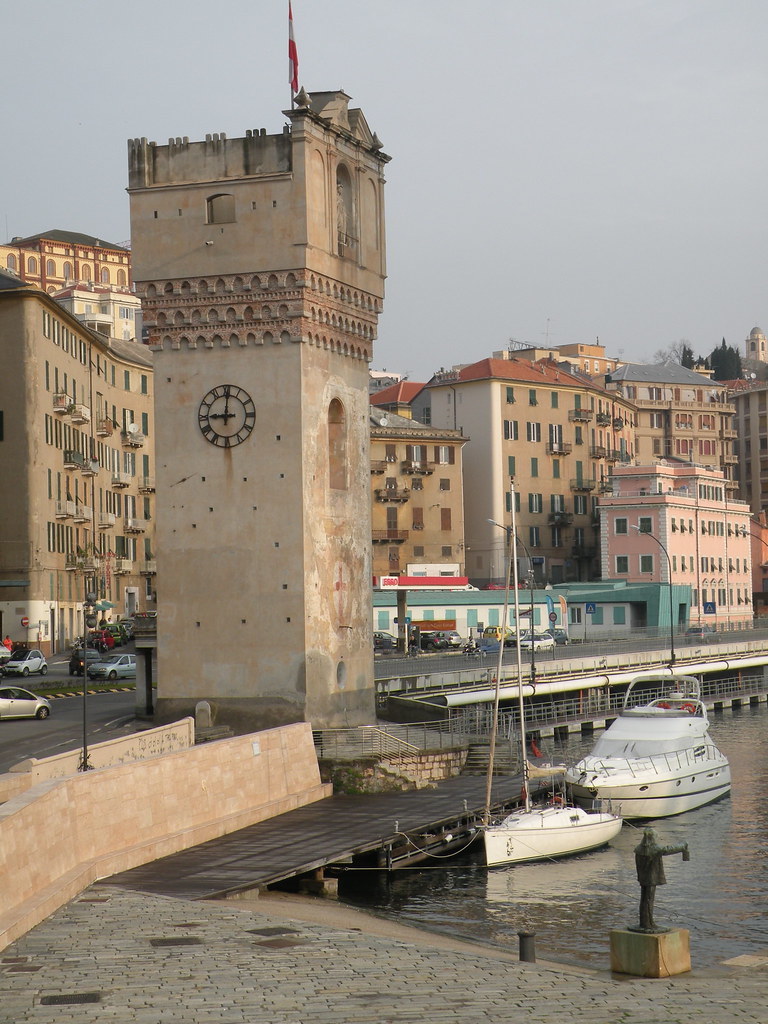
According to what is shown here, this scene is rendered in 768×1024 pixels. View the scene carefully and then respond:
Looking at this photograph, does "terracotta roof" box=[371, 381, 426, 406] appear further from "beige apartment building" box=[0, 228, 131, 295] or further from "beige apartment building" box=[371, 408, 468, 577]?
"beige apartment building" box=[0, 228, 131, 295]

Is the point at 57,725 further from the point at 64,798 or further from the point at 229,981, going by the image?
the point at 229,981

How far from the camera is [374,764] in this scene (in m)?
43.8

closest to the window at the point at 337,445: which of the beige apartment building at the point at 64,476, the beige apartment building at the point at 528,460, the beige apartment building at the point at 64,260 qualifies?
the beige apartment building at the point at 64,476

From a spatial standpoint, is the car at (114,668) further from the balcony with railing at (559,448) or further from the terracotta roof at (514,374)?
the balcony with railing at (559,448)

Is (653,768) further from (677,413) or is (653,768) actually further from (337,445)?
(677,413)

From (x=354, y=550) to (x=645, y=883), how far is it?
2627cm

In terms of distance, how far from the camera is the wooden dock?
30513 millimetres

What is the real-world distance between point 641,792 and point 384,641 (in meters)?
46.7

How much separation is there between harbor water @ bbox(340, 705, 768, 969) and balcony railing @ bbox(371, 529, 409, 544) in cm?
7155

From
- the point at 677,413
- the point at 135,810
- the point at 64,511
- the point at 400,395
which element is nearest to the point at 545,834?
the point at 135,810

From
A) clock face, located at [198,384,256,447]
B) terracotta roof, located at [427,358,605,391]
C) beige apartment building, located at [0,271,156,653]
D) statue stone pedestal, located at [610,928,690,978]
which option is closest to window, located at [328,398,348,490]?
clock face, located at [198,384,256,447]

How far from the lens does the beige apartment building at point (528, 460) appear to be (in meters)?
123

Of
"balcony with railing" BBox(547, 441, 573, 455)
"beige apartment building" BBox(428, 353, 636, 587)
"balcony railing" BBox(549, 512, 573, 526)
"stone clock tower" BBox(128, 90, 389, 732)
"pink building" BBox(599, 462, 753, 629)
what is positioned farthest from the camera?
"balcony with railing" BBox(547, 441, 573, 455)

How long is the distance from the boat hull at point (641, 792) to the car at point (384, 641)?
142 feet
